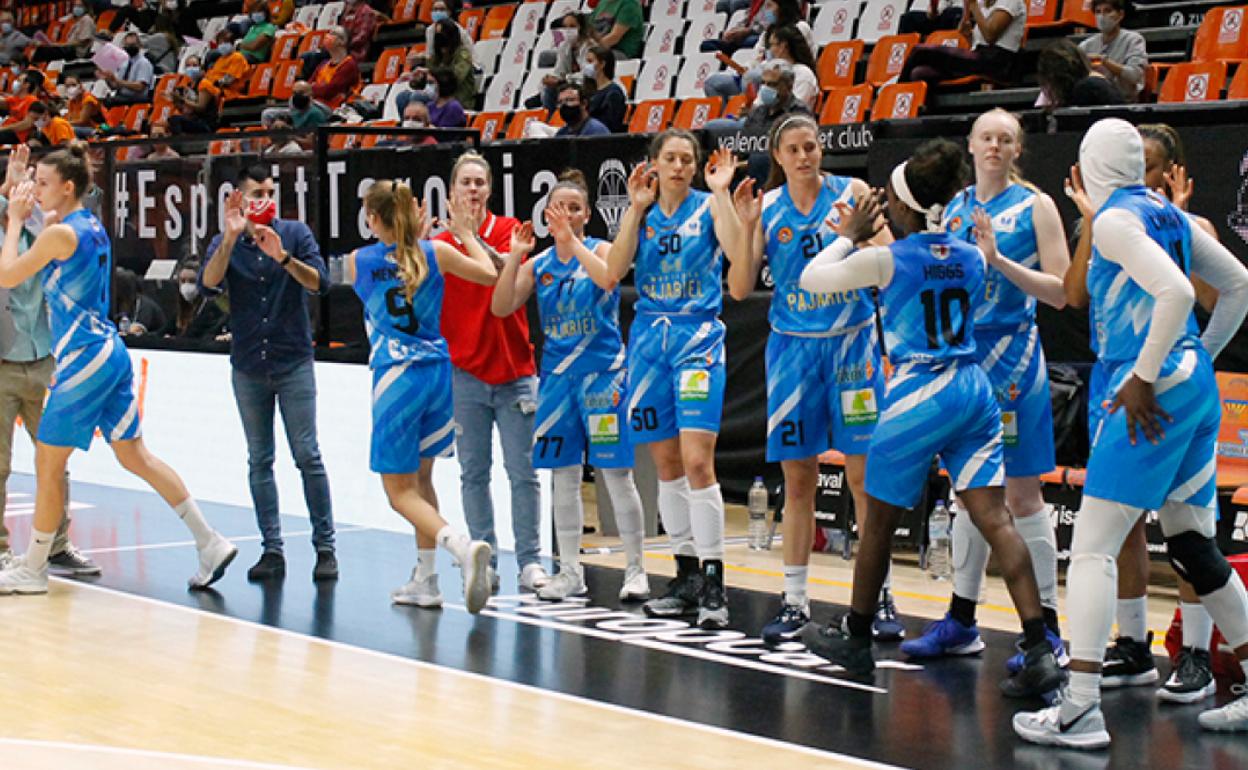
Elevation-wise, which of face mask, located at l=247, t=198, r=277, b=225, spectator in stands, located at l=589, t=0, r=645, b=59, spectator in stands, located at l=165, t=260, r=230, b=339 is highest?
spectator in stands, located at l=589, t=0, r=645, b=59

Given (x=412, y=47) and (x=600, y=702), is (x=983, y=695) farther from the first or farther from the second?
(x=412, y=47)

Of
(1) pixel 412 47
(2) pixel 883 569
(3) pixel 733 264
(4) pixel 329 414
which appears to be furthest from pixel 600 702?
(1) pixel 412 47

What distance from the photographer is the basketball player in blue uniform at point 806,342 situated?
654cm

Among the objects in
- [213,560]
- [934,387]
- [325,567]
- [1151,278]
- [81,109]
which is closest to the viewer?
[1151,278]

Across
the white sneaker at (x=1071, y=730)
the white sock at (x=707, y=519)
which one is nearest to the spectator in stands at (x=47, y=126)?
the white sock at (x=707, y=519)

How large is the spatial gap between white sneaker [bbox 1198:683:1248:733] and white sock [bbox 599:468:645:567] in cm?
279

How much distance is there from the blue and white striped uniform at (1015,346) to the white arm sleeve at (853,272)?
0.61 m

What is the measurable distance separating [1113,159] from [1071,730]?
1.76m

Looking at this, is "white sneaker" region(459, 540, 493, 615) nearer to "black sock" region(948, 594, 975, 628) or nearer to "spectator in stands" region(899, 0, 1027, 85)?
"black sock" region(948, 594, 975, 628)

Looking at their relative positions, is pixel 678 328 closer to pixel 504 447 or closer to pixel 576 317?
pixel 576 317

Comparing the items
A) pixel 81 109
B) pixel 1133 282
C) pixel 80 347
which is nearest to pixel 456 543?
pixel 80 347

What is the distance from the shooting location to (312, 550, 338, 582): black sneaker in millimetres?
8117

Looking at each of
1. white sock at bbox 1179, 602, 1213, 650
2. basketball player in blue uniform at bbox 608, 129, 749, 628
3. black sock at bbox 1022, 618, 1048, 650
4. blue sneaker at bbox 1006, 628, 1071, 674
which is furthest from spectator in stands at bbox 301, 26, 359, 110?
white sock at bbox 1179, 602, 1213, 650

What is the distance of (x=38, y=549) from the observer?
302 inches
